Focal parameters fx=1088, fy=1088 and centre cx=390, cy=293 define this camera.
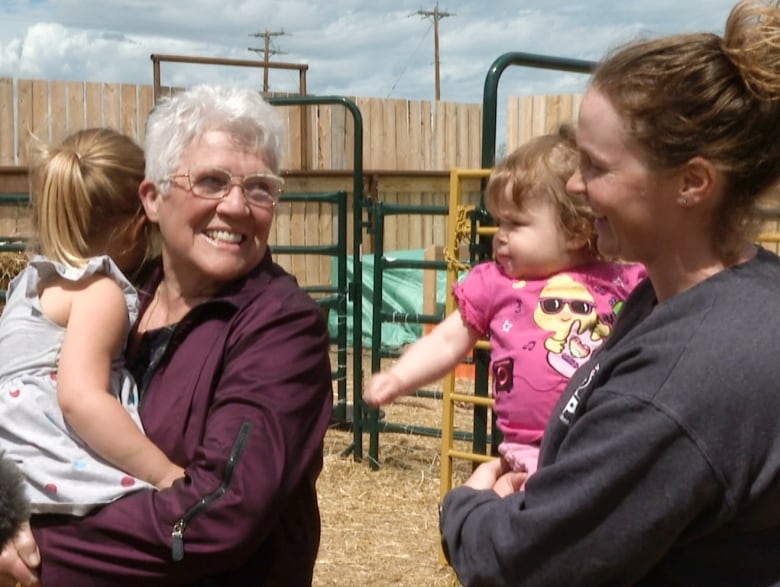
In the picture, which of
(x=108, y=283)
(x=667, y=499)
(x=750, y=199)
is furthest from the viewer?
(x=108, y=283)

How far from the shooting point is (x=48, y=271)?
6.82ft

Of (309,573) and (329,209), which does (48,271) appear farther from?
(329,209)

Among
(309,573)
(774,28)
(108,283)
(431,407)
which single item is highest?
(774,28)

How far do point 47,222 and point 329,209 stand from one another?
906 cm

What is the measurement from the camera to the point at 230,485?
6.01ft

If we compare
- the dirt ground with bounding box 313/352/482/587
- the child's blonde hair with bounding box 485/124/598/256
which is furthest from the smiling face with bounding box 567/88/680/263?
the dirt ground with bounding box 313/352/482/587

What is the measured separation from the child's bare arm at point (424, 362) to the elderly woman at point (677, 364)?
2.65 feet

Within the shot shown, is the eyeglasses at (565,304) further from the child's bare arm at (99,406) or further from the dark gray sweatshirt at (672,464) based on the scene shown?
the dark gray sweatshirt at (672,464)

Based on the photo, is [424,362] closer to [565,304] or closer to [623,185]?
[565,304]

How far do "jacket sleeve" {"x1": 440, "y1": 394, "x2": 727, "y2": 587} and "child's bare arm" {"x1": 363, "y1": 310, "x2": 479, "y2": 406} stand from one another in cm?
77

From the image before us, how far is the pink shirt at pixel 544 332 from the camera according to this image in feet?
8.13

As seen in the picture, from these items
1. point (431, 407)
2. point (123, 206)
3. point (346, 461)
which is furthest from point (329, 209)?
point (123, 206)

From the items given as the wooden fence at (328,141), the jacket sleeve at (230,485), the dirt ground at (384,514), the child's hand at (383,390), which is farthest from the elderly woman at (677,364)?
the wooden fence at (328,141)

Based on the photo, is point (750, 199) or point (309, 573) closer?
point (750, 199)
